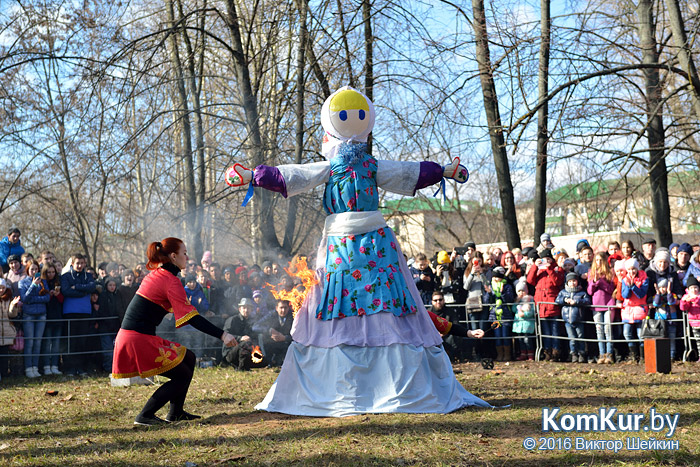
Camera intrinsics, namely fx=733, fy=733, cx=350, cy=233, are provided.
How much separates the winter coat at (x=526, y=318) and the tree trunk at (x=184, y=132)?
5.84m

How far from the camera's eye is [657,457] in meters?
4.60

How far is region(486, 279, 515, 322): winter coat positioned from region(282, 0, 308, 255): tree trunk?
11.9ft

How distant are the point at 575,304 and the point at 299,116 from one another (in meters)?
5.25

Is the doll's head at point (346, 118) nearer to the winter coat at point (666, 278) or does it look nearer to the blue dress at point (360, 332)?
the blue dress at point (360, 332)

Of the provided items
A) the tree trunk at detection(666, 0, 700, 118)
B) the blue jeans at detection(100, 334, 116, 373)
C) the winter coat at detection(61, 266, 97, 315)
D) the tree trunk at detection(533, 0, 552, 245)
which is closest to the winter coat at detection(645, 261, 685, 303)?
the tree trunk at detection(666, 0, 700, 118)

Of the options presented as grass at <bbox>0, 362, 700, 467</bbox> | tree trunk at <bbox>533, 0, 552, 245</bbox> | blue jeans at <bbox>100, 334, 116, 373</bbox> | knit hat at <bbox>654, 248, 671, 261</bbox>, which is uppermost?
tree trunk at <bbox>533, 0, 552, 245</bbox>

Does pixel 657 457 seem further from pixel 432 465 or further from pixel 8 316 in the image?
pixel 8 316

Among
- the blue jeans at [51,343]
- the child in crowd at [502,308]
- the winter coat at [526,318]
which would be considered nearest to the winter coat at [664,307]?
the winter coat at [526,318]

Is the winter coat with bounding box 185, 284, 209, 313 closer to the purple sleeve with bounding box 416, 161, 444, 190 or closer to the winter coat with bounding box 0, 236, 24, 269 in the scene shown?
the winter coat with bounding box 0, 236, 24, 269

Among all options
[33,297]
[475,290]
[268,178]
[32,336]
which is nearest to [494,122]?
[475,290]

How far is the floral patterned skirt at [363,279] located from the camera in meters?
6.37

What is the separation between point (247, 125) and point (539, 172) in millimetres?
5808

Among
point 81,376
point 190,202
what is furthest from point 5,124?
point 81,376

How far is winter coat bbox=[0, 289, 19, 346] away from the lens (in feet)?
33.3
